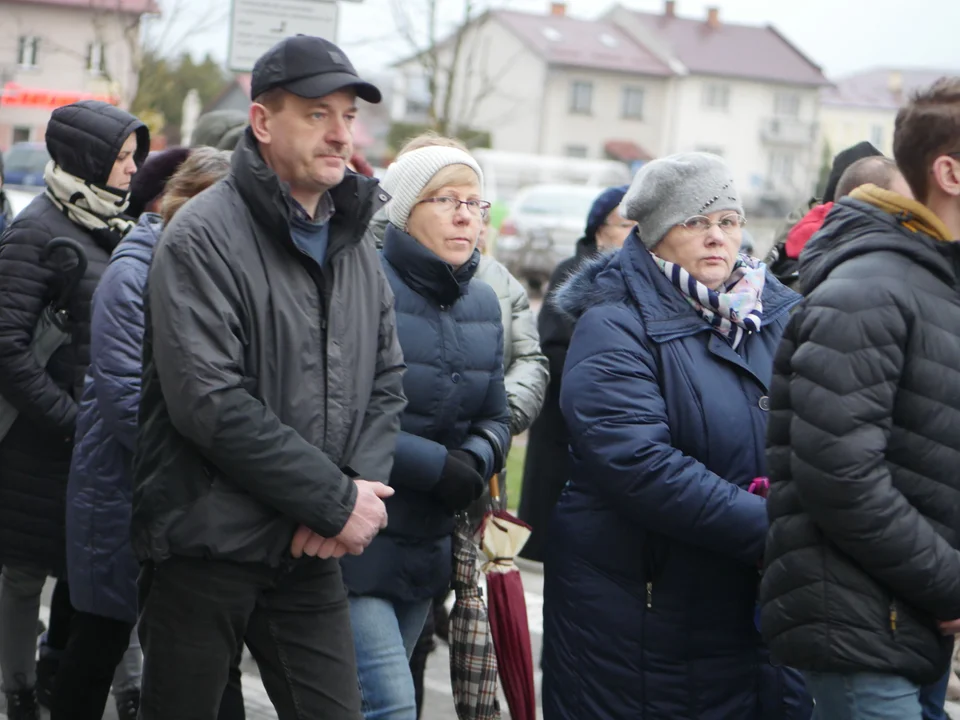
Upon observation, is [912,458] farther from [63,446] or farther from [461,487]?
[63,446]

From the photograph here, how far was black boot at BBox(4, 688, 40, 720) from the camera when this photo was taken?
5.36 metres

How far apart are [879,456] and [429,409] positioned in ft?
5.10

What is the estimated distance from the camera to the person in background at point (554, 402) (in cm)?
648

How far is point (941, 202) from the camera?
337 cm

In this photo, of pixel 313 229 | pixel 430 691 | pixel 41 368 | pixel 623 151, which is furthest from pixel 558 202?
pixel 623 151

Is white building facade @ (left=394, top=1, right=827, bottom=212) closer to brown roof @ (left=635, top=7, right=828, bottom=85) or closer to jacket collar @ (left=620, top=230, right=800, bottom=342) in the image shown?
brown roof @ (left=635, top=7, right=828, bottom=85)

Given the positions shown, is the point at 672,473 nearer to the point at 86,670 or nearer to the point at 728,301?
the point at 728,301

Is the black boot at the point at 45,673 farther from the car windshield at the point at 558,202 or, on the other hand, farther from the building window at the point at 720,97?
the building window at the point at 720,97

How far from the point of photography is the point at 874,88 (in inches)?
3878

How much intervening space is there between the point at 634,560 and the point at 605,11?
80156mm

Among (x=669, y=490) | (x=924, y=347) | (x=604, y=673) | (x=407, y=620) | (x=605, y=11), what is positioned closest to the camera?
(x=924, y=347)

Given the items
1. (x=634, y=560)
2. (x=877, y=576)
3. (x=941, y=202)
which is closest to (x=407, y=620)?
(x=634, y=560)

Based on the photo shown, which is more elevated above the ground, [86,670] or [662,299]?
[662,299]

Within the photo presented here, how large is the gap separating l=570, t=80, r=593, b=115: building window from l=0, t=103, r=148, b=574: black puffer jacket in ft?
226
